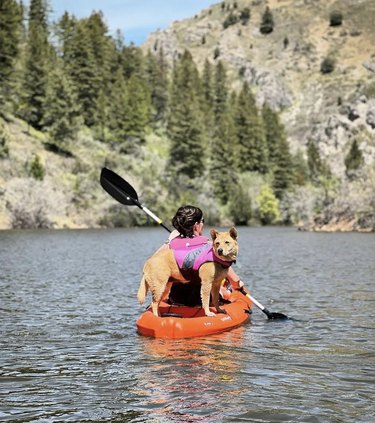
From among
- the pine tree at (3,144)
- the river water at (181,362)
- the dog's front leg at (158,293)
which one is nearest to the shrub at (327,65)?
the pine tree at (3,144)

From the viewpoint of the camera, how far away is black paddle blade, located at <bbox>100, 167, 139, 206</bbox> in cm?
1675

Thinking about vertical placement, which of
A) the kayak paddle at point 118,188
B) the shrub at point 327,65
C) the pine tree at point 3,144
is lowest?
the kayak paddle at point 118,188

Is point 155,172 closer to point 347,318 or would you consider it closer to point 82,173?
point 82,173

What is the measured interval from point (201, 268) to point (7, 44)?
74.7m

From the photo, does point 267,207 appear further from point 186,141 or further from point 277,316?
point 277,316

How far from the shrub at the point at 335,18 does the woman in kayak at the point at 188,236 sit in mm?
186689

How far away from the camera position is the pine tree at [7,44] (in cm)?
7906

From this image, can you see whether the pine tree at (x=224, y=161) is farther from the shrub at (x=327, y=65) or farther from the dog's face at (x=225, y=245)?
the dog's face at (x=225, y=245)

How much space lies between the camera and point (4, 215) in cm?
6306

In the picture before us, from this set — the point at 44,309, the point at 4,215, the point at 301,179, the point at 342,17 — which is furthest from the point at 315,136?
the point at 44,309

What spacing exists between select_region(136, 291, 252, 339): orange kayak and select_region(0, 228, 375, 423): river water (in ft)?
0.56

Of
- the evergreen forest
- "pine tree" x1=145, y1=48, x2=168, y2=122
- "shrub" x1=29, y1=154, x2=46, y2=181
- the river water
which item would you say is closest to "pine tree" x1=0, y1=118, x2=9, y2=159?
the evergreen forest

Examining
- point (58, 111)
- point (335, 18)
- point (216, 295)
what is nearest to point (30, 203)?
point (58, 111)

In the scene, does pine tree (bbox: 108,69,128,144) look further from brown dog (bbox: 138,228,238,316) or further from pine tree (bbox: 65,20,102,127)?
brown dog (bbox: 138,228,238,316)
